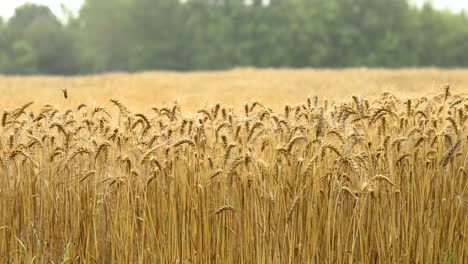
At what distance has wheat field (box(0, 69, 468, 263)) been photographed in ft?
11.7

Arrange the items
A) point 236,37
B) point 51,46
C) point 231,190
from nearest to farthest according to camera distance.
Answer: point 231,190 → point 236,37 → point 51,46

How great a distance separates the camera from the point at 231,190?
363 cm

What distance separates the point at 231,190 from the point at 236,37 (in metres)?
35.8

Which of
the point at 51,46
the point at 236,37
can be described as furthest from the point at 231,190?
the point at 51,46

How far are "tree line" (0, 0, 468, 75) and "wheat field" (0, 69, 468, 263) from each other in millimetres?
32710

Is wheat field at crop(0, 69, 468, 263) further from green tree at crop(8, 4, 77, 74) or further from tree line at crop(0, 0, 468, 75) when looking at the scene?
green tree at crop(8, 4, 77, 74)

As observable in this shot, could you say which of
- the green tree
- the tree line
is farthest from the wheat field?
the green tree

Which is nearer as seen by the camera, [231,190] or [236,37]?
[231,190]

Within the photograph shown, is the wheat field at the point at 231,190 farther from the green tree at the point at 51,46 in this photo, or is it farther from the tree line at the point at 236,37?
the green tree at the point at 51,46

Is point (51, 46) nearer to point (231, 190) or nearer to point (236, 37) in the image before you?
point (236, 37)

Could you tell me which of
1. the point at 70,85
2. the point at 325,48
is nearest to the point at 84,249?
the point at 70,85

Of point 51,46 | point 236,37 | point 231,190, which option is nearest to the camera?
point 231,190

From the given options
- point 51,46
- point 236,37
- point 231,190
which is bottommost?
point 231,190

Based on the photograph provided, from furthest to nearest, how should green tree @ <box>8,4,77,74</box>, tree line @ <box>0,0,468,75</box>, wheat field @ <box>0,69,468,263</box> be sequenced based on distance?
1. green tree @ <box>8,4,77,74</box>
2. tree line @ <box>0,0,468,75</box>
3. wheat field @ <box>0,69,468,263</box>
